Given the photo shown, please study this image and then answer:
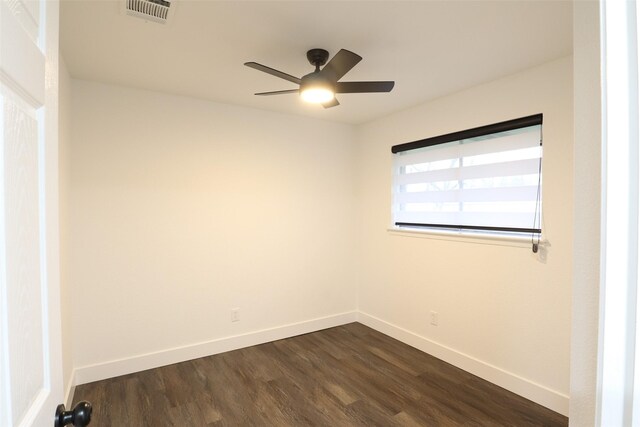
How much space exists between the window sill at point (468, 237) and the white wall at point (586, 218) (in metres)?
1.83

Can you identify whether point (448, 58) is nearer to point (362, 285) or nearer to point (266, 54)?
point (266, 54)

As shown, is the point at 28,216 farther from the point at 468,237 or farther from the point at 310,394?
the point at 468,237

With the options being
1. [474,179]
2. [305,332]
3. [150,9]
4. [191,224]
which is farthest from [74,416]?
[305,332]

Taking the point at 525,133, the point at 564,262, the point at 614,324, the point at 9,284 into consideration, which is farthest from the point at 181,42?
the point at 564,262

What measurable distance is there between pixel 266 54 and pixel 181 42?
0.53 meters

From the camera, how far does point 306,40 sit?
2.01m

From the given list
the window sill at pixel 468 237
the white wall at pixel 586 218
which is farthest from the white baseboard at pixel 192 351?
the white wall at pixel 586 218

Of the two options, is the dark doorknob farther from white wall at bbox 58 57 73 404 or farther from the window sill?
the window sill

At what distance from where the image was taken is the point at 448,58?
2.26 m

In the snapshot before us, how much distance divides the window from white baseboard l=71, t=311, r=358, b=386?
1.52 m

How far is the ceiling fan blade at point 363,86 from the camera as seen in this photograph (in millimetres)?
2012

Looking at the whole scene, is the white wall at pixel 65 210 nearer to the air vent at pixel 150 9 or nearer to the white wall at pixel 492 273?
the air vent at pixel 150 9

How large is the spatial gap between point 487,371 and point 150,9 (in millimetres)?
3409

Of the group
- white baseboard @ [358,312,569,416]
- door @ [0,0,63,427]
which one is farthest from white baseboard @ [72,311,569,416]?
door @ [0,0,63,427]
